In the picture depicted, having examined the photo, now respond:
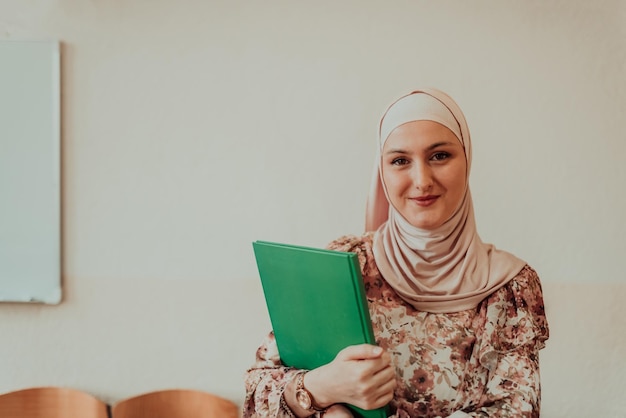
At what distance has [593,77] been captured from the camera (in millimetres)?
1801

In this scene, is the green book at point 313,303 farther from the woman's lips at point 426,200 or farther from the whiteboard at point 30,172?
the whiteboard at point 30,172

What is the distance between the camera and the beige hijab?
110 cm

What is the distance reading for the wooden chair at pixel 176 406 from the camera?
1.99 meters

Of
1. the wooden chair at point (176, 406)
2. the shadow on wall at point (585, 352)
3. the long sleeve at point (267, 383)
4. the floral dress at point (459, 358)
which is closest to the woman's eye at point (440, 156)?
the floral dress at point (459, 358)

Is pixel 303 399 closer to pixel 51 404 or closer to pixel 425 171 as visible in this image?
pixel 425 171

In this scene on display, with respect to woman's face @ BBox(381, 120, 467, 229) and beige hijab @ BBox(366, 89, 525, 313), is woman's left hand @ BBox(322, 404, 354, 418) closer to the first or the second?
beige hijab @ BBox(366, 89, 525, 313)

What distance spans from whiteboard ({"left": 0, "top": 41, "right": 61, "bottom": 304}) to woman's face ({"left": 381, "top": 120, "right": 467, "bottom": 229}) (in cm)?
139

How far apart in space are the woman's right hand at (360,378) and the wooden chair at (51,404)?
4.26ft

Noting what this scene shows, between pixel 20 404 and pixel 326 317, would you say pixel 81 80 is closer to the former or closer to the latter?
pixel 20 404

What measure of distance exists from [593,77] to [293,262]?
124 cm

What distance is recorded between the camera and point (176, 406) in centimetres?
202

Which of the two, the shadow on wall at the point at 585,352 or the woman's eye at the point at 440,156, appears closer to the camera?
the woman's eye at the point at 440,156

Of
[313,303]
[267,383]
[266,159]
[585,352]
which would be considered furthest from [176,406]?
[585,352]

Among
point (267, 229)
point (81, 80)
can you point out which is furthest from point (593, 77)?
point (81, 80)
